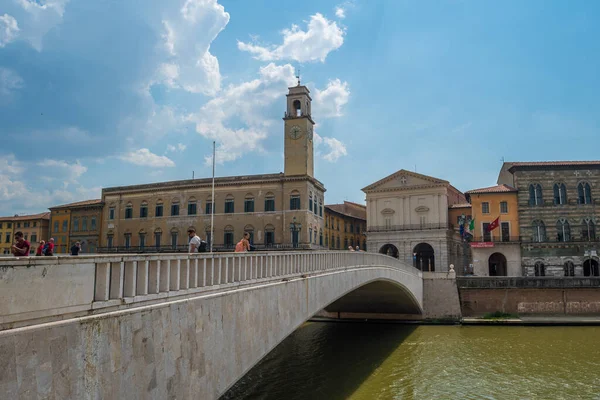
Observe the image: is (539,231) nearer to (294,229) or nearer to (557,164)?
(557,164)

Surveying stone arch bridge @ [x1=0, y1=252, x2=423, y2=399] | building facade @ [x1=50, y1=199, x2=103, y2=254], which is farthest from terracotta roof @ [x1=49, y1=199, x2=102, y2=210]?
stone arch bridge @ [x1=0, y1=252, x2=423, y2=399]

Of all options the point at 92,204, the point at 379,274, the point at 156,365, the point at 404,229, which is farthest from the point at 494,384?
the point at 92,204

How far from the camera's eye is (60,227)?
60531mm

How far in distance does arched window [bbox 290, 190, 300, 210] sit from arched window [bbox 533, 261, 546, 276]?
2310cm

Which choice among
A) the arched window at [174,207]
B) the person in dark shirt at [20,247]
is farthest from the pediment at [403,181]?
the person in dark shirt at [20,247]

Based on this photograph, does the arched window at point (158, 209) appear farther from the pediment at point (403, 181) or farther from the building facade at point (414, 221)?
the building facade at point (414, 221)

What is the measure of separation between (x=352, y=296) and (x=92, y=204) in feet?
131

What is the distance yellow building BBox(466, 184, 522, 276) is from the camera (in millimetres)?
44969

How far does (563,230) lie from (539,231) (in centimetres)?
197

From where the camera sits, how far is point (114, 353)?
6387 mm

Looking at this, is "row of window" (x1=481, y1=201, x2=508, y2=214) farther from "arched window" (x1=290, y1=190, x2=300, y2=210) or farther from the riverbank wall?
"arched window" (x1=290, y1=190, x2=300, y2=210)

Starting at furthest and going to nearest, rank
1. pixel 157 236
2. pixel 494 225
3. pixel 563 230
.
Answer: pixel 157 236
pixel 563 230
pixel 494 225

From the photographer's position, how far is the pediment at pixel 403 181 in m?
53.8

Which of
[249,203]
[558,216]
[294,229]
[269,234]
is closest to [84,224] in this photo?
[249,203]
